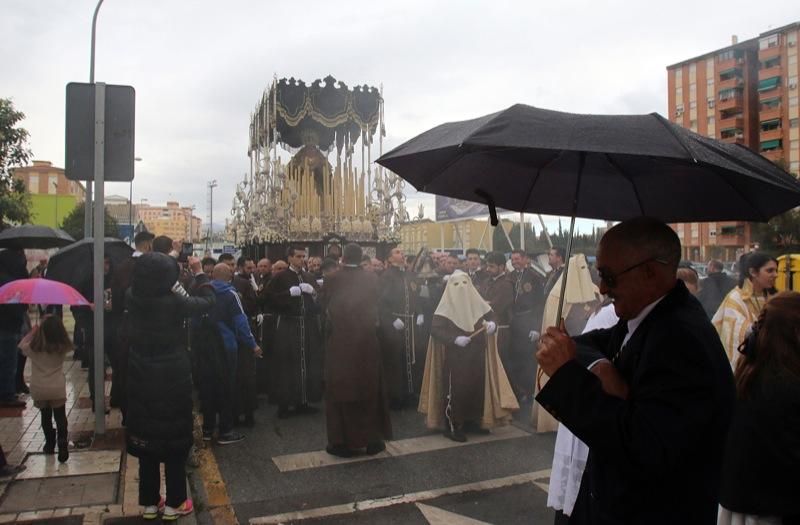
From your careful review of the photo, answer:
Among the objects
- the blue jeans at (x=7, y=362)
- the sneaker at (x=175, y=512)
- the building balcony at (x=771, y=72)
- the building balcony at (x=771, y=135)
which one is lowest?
the sneaker at (x=175, y=512)

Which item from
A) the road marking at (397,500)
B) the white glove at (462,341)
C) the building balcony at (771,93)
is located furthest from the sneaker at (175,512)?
the building balcony at (771,93)

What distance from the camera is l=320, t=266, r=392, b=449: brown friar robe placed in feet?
20.1

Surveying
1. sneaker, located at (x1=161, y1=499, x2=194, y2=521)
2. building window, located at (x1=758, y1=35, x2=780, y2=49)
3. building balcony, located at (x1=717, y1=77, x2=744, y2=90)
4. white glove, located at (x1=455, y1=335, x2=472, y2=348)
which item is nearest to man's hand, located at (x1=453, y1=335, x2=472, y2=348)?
white glove, located at (x1=455, y1=335, x2=472, y2=348)

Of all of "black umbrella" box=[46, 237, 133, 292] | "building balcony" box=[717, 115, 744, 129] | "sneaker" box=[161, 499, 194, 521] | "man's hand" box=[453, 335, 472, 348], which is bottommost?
"sneaker" box=[161, 499, 194, 521]

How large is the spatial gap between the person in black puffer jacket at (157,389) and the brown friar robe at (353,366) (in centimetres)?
187

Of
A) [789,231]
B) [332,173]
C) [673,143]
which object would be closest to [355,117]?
[332,173]

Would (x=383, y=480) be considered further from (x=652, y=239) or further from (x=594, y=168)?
(x=652, y=239)

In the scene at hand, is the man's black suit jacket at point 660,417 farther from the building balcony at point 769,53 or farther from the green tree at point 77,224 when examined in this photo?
the building balcony at point 769,53

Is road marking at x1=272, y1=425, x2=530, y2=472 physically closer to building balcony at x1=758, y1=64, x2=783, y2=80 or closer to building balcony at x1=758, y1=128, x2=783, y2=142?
building balcony at x1=758, y1=128, x2=783, y2=142

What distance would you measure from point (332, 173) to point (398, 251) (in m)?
8.32

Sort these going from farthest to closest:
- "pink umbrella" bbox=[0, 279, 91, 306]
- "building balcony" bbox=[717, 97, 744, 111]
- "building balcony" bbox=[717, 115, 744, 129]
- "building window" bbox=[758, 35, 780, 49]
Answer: "building balcony" bbox=[717, 115, 744, 129], "building balcony" bbox=[717, 97, 744, 111], "building window" bbox=[758, 35, 780, 49], "pink umbrella" bbox=[0, 279, 91, 306]

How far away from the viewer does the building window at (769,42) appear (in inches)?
2008

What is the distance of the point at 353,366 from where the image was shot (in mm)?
6215

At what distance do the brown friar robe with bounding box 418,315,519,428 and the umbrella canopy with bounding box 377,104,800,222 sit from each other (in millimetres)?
3903
